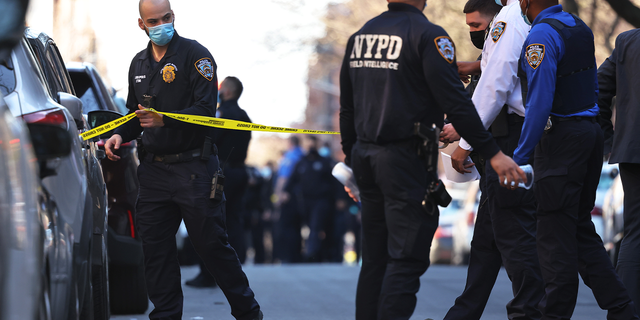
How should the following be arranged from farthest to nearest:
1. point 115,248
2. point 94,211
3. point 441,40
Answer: point 115,248 → point 94,211 → point 441,40

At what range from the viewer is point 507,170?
13.8ft

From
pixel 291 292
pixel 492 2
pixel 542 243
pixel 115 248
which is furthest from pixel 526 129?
pixel 291 292

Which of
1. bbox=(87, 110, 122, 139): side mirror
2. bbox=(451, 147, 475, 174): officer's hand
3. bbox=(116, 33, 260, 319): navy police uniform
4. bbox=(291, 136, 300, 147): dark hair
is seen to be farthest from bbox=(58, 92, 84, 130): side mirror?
bbox=(291, 136, 300, 147): dark hair

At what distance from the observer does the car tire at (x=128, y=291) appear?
636 cm

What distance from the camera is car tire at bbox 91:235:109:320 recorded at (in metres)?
4.79

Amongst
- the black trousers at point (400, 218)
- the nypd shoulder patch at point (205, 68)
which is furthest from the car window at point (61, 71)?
the black trousers at point (400, 218)

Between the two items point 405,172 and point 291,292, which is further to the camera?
point 291,292

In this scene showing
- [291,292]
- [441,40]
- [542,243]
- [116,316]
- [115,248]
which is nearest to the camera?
[441,40]

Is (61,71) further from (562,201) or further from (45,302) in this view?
(562,201)

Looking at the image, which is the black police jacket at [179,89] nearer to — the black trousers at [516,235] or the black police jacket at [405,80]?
the black police jacket at [405,80]

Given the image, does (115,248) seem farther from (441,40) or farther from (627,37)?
(627,37)

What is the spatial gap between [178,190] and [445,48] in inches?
70.3

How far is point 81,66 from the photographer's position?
7.00 m

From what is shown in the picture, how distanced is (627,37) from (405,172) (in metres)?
2.27
